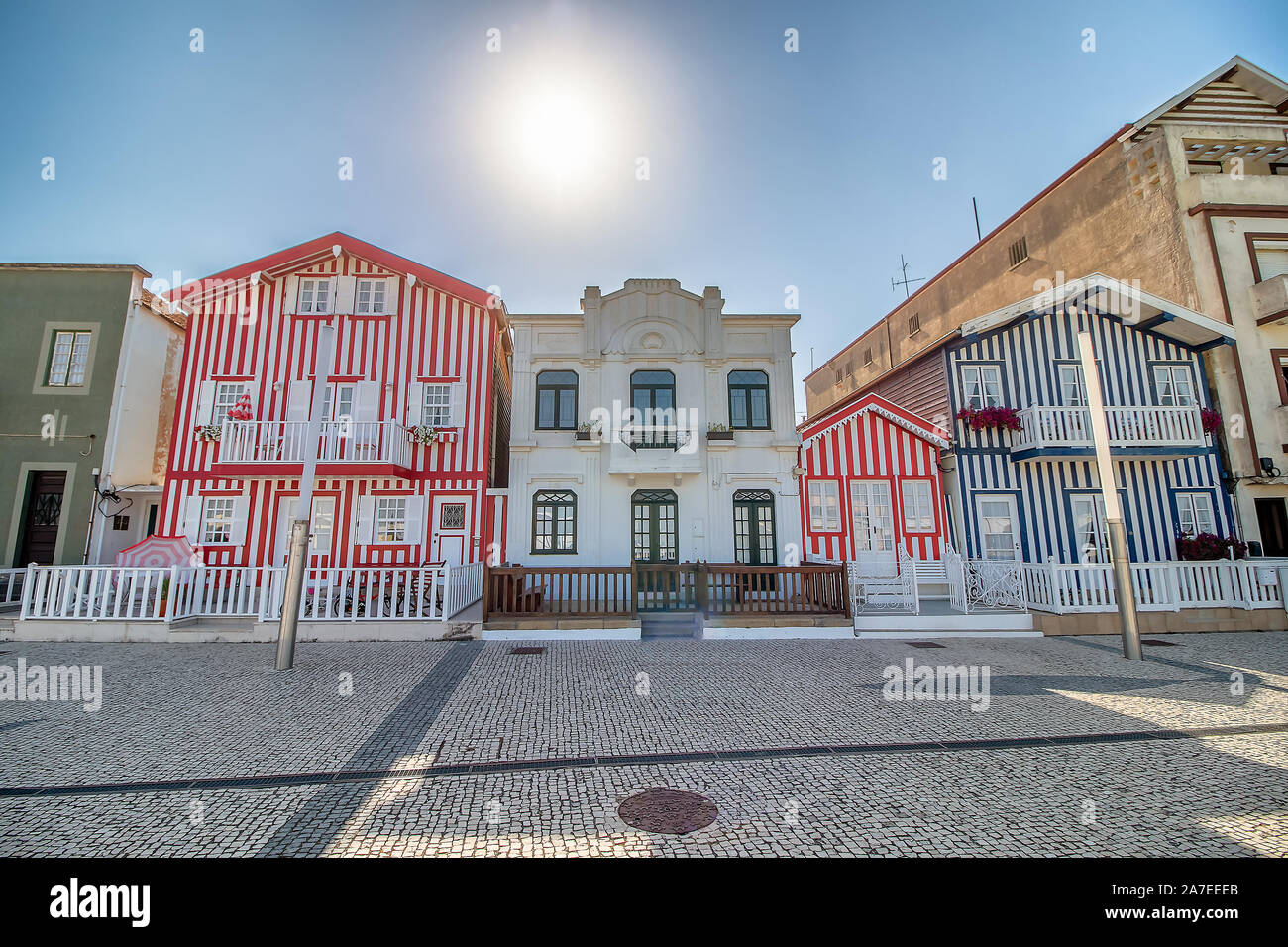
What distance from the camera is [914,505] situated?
13859mm

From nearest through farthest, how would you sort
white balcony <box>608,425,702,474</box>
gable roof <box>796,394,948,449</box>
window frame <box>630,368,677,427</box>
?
white balcony <box>608,425,702,474</box>, window frame <box>630,368,677,427</box>, gable roof <box>796,394,948,449</box>

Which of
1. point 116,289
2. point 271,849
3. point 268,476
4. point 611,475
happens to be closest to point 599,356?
point 611,475

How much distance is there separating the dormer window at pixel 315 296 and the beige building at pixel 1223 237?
56.5ft

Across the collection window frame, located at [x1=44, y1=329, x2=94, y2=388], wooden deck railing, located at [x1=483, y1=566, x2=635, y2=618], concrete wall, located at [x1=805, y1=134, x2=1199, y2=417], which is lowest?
wooden deck railing, located at [x1=483, y1=566, x2=635, y2=618]

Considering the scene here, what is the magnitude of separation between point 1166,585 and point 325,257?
2224 cm

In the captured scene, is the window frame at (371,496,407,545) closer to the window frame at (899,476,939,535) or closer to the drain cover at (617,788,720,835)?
the drain cover at (617,788,720,835)

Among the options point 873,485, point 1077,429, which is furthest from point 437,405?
point 1077,429

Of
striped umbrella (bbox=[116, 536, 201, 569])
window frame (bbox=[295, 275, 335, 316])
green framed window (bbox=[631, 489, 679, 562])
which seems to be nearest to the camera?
striped umbrella (bbox=[116, 536, 201, 569])

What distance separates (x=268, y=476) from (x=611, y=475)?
8.47 m

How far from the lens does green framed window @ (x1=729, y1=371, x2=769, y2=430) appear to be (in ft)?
45.7

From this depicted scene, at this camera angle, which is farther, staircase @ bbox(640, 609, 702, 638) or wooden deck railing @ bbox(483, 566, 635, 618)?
staircase @ bbox(640, 609, 702, 638)

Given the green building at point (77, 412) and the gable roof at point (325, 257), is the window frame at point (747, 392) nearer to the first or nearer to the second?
the gable roof at point (325, 257)

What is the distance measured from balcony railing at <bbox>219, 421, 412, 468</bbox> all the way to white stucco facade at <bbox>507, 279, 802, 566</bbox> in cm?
303

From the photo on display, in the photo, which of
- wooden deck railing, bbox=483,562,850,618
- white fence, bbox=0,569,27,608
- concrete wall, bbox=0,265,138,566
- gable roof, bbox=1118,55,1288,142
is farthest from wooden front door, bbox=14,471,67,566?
gable roof, bbox=1118,55,1288,142
